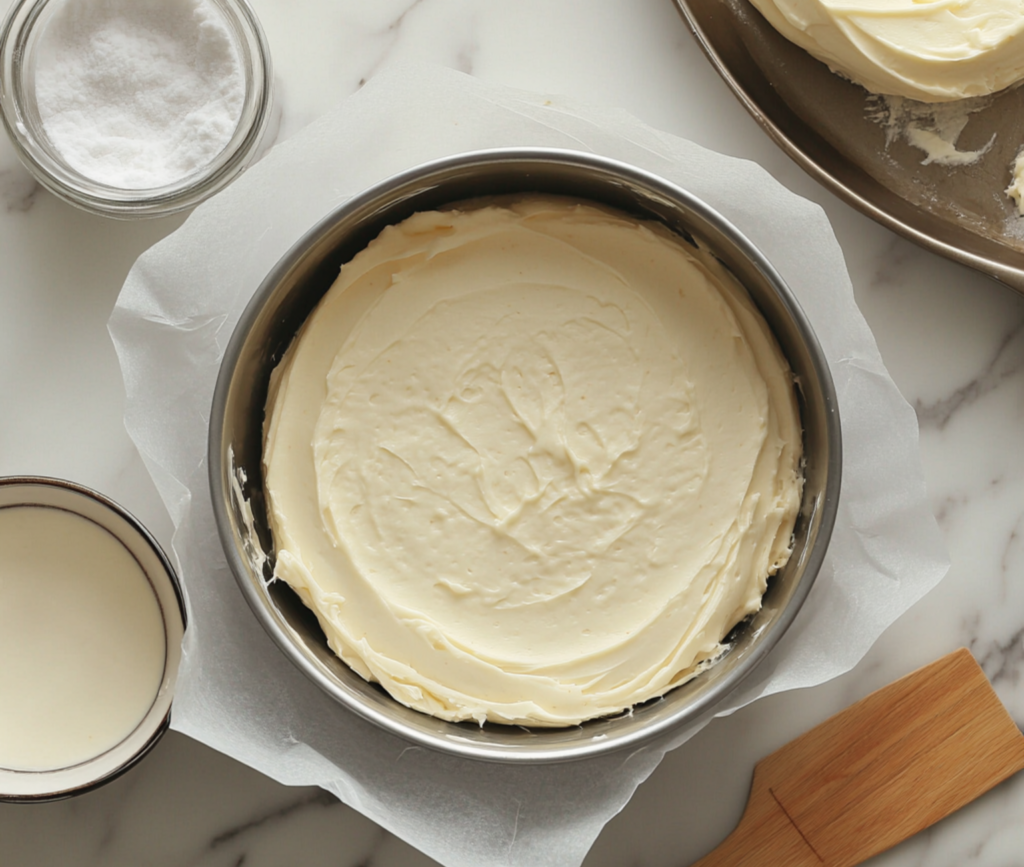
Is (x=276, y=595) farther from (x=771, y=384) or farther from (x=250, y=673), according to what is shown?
(x=771, y=384)

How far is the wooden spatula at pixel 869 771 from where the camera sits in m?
1.18

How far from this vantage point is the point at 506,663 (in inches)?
40.9

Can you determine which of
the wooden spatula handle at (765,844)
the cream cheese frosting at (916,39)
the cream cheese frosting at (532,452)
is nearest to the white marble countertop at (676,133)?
the wooden spatula handle at (765,844)

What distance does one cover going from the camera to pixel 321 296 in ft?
3.65

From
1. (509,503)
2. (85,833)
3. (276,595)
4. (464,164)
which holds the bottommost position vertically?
(85,833)

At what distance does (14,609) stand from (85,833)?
304 mm

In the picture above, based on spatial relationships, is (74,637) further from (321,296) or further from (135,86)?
(135,86)

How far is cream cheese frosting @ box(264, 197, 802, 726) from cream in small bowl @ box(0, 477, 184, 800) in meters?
0.21

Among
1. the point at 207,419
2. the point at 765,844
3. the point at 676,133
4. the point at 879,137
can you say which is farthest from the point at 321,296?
the point at 765,844

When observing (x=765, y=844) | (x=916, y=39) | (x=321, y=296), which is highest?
(x=916, y=39)

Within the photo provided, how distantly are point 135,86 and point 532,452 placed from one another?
0.65m

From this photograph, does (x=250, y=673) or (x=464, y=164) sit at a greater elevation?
(x=464, y=164)

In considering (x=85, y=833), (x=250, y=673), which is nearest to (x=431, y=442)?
(x=250, y=673)

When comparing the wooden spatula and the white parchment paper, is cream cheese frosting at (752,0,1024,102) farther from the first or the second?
the wooden spatula
